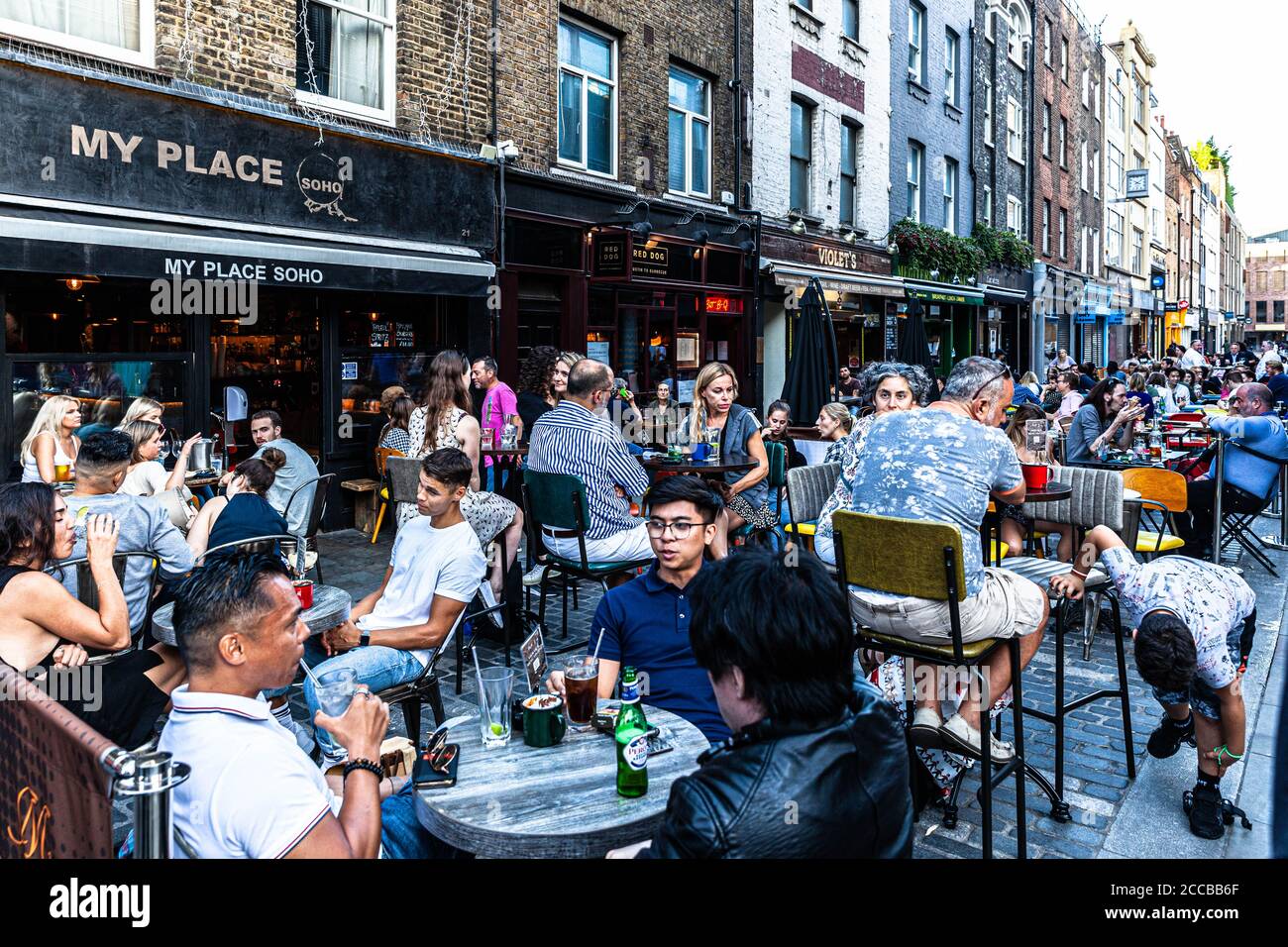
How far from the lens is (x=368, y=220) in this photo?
33.5ft

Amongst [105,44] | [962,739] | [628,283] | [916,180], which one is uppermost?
[916,180]

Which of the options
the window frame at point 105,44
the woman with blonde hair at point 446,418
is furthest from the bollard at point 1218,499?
the window frame at point 105,44

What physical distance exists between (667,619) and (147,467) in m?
4.93

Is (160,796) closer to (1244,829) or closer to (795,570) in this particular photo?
(795,570)

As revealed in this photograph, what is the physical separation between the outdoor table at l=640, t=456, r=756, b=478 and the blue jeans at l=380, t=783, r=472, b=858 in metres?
4.54

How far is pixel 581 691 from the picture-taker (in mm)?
3014

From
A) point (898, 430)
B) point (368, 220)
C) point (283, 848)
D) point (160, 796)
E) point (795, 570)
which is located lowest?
point (283, 848)

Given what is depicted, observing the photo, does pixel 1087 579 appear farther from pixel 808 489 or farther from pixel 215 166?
pixel 215 166

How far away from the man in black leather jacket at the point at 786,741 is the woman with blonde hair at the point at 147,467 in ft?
18.1

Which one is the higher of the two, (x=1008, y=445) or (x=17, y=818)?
(x=1008, y=445)

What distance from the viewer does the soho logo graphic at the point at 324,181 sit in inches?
376

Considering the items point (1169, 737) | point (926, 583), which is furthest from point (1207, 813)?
point (926, 583)

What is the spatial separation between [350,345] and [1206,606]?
8.73m
